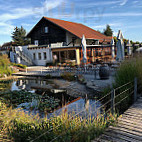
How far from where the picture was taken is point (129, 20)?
8375 millimetres

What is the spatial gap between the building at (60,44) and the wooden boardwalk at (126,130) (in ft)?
55.8

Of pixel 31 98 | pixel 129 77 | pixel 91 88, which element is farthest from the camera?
pixel 91 88

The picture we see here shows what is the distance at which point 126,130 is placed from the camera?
12.0 ft

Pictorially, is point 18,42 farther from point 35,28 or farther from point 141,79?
point 141,79

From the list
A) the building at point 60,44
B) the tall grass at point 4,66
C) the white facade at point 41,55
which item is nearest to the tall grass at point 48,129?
the tall grass at point 4,66

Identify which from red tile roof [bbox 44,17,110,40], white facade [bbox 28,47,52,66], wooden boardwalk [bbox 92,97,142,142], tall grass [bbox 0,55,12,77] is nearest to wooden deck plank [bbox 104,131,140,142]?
wooden boardwalk [bbox 92,97,142,142]

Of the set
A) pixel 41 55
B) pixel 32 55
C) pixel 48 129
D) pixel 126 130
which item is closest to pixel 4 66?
pixel 41 55

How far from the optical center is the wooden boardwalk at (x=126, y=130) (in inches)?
130

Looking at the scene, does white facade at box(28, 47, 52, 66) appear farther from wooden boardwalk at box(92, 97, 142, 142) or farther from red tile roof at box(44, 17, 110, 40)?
wooden boardwalk at box(92, 97, 142, 142)

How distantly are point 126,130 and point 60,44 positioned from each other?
67.5 ft

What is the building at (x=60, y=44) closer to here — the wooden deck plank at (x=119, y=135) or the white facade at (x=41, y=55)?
the white facade at (x=41, y=55)

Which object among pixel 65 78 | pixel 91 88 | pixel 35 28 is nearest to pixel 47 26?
pixel 35 28

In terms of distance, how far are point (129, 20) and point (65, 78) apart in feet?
22.2

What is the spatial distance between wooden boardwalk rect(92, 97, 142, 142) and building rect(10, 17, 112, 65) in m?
17.0
